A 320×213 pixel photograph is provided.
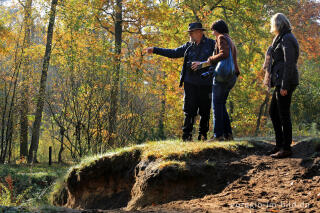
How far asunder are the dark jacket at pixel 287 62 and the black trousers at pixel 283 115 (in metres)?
0.15

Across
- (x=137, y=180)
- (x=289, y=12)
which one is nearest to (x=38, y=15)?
(x=137, y=180)

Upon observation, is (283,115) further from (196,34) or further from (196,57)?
(196,34)

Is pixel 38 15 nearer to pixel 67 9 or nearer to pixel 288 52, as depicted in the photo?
pixel 67 9

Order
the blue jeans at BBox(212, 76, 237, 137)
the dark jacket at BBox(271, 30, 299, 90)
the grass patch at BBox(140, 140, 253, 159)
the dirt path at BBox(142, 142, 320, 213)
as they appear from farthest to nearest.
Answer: the blue jeans at BBox(212, 76, 237, 137) → the grass patch at BBox(140, 140, 253, 159) → the dark jacket at BBox(271, 30, 299, 90) → the dirt path at BBox(142, 142, 320, 213)

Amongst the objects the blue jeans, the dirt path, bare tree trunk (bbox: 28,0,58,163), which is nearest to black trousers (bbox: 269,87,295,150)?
the dirt path

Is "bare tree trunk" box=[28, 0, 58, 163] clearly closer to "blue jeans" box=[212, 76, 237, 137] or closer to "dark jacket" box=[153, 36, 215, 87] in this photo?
"dark jacket" box=[153, 36, 215, 87]

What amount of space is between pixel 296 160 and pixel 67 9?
10993 millimetres

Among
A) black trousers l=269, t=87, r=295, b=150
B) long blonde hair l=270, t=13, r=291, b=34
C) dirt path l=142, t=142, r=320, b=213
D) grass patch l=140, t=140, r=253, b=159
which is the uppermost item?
long blonde hair l=270, t=13, r=291, b=34

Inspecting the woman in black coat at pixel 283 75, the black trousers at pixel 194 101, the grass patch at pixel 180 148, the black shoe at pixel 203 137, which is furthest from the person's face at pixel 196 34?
the grass patch at pixel 180 148

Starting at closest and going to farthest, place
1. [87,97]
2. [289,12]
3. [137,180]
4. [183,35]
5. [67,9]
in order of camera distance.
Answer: [137,180] → [87,97] → [67,9] → [183,35] → [289,12]

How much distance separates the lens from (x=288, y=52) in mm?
4855

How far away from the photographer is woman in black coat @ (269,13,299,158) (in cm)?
486

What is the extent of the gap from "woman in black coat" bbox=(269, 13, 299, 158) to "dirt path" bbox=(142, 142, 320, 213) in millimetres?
344

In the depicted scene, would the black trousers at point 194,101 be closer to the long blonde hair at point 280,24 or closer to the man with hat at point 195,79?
the man with hat at point 195,79
